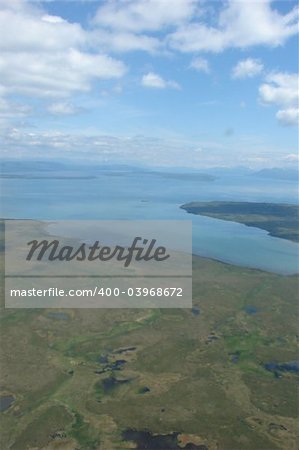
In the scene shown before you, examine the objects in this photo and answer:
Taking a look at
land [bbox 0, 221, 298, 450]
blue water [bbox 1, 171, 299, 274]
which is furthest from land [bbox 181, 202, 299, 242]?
land [bbox 0, 221, 298, 450]

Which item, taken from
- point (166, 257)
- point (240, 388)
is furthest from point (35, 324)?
point (166, 257)

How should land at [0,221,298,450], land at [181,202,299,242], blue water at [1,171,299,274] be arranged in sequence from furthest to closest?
land at [181,202,299,242], blue water at [1,171,299,274], land at [0,221,298,450]

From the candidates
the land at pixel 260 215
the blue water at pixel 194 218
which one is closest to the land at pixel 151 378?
the blue water at pixel 194 218

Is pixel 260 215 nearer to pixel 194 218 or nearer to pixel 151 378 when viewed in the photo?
pixel 194 218

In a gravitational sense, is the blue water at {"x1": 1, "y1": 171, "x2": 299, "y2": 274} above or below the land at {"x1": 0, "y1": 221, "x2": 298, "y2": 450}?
above

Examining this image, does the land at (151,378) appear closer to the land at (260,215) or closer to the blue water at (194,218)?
the blue water at (194,218)

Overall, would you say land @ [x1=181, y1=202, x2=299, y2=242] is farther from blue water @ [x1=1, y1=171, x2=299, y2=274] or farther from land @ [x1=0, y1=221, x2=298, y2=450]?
land @ [x1=0, y1=221, x2=298, y2=450]

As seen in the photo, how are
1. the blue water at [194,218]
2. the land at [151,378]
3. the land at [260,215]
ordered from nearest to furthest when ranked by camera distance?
the land at [151,378]
the blue water at [194,218]
the land at [260,215]

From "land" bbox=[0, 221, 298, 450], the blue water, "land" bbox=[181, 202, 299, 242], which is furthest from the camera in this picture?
"land" bbox=[181, 202, 299, 242]
